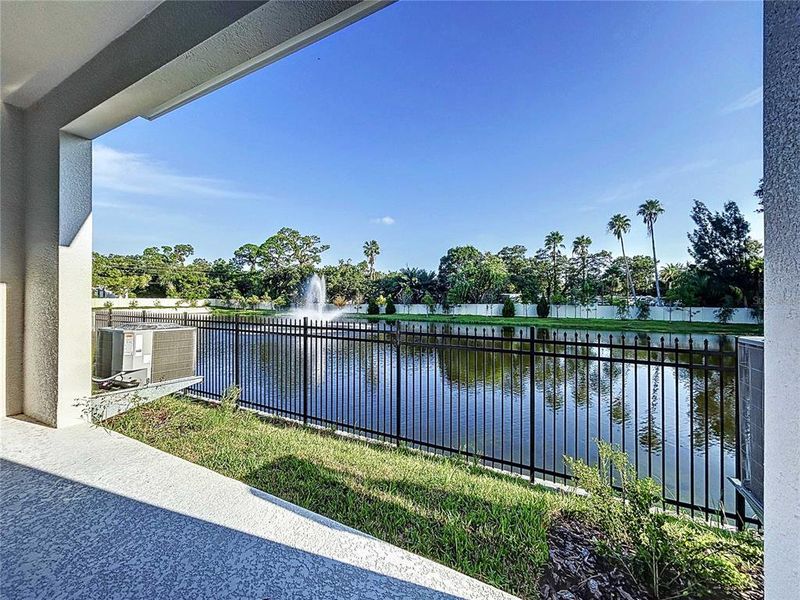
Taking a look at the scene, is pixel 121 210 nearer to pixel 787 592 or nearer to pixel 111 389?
pixel 111 389

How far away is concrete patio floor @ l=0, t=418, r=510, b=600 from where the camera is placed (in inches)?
68.4

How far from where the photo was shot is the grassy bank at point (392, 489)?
2076 mm

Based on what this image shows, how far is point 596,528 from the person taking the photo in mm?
2262

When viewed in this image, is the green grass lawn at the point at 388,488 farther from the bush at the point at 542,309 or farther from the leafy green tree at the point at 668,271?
the leafy green tree at the point at 668,271

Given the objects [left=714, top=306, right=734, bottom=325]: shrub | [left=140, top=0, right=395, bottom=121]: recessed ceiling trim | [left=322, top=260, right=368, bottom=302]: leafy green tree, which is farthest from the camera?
[left=322, top=260, right=368, bottom=302]: leafy green tree

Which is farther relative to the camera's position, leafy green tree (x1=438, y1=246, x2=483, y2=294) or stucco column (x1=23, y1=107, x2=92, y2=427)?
leafy green tree (x1=438, y1=246, x2=483, y2=294)

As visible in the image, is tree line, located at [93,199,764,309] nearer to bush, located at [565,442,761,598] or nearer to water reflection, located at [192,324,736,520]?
water reflection, located at [192,324,736,520]

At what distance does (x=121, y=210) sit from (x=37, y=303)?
22.8 metres

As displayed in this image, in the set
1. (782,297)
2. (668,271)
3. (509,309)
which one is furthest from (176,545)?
(668,271)

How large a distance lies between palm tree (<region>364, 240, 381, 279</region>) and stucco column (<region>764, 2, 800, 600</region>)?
139 feet

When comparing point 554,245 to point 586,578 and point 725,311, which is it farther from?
Answer: point 586,578

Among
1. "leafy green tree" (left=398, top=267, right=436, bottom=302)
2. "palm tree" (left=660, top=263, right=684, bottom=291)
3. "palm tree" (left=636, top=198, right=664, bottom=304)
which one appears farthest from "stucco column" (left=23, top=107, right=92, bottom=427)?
"palm tree" (left=660, top=263, right=684, bottom=291)

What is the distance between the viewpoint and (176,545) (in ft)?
6.65

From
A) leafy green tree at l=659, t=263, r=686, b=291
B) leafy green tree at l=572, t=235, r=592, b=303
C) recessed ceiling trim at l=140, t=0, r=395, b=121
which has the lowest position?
recessed ceiling trim at l=140, t=0, r=395, b=121
